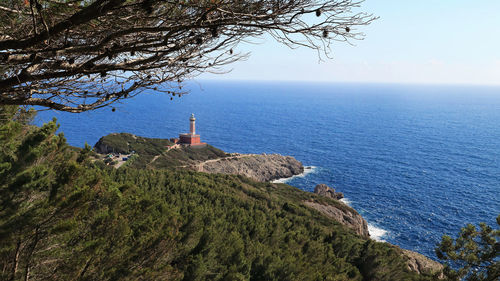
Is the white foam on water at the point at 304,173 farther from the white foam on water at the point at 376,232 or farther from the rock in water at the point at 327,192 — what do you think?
the white foam on water at the point at 376,232

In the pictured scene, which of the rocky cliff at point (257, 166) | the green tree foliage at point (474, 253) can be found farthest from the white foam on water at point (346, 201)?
the green tree foliage at point (474, 253)

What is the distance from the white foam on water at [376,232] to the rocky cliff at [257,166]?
833 inches

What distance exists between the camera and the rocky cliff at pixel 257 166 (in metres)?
53.1

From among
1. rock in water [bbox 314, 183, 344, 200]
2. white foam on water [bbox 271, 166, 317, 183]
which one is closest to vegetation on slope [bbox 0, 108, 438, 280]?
rock in water [bbox 314, 183, 344, 200]

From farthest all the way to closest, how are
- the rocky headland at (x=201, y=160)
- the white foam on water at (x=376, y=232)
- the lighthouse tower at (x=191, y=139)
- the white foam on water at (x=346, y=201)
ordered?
the lighthouse tower at (x=191, y=139), the rocky headland at (x=201, y=160), the white foam on water at (x=346, y=201), the white foam on water at (x=376, y=232)

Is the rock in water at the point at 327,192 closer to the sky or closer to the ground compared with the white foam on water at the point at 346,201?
closer to the sky

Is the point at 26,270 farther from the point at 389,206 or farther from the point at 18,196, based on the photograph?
the point at 389,206

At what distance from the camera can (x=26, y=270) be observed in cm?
745

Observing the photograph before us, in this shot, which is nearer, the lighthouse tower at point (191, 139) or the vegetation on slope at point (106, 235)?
the vegetation on slope at point (106, 235)

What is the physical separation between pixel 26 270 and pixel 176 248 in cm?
475

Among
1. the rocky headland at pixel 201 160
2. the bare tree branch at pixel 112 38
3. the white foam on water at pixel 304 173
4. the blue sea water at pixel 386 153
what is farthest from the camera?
the white foam on water at pixel 304 173

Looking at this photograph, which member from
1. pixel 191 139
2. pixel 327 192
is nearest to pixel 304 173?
pixel 327 192

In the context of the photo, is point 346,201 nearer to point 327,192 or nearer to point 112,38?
point 327,192

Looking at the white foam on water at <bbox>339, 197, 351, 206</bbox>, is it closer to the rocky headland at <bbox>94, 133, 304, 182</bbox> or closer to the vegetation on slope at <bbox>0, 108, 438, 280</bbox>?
the rocky headland at <bbox>94, 133, 304, 182</bbox>
